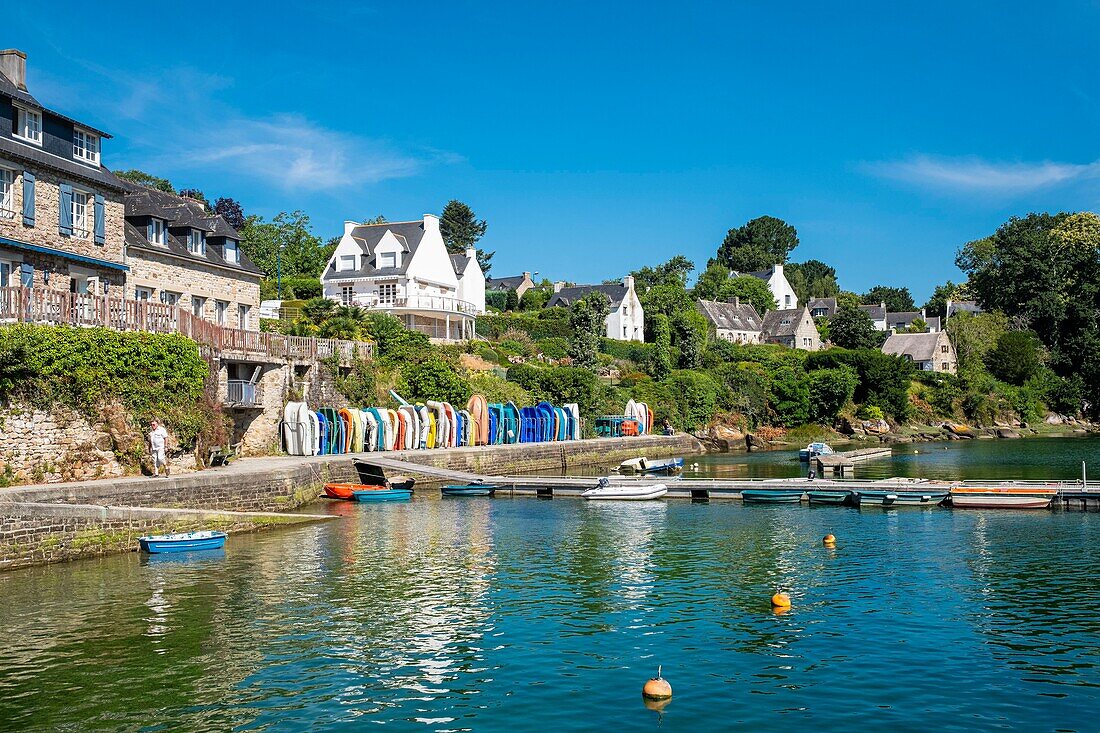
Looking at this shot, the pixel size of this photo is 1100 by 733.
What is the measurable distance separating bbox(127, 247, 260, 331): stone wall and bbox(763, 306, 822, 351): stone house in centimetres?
7501

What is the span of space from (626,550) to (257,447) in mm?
19886

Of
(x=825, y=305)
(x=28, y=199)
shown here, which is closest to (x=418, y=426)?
(x=28, y=199)

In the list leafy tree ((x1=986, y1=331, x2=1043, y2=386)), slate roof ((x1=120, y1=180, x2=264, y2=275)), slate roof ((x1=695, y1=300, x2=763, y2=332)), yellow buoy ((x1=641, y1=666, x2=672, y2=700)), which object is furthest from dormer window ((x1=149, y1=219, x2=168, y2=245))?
leafy tree ((x1=986, y1=331, x2=1043, y2=386))

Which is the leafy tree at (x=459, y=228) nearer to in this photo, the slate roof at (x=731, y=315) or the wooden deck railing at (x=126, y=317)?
the slate roof at (x=731, y=315)

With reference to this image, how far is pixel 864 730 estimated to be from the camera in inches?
484

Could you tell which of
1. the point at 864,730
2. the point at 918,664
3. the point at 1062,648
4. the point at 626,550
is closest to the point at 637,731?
the point at 864,730

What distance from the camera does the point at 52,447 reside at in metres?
25.8

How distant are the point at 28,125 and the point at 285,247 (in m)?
60.9

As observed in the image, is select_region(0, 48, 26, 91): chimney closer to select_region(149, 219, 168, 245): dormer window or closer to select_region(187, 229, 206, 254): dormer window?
select_region(149, 219, 168, 245): dormer window

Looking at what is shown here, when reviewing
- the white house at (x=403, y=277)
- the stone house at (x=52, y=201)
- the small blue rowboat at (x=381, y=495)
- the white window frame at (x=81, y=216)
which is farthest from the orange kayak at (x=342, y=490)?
the white house at (x=403, y=277)

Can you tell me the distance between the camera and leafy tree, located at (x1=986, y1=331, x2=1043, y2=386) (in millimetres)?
95125

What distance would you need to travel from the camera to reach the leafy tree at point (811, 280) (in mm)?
146125

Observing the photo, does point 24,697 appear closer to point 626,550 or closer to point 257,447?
point 626,550

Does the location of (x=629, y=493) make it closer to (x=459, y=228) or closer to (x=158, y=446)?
(x=158, y=446)
